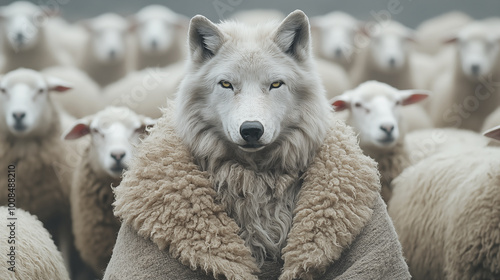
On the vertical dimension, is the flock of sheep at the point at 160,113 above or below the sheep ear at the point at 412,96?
below

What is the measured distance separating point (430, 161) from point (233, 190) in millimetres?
2214

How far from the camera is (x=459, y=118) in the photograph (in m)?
6.95

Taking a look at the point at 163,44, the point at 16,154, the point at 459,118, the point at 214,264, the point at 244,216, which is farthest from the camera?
the point at 163,44

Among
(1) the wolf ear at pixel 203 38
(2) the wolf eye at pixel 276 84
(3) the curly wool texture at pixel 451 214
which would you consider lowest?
(3) the curly wool texture at pixel 451 214

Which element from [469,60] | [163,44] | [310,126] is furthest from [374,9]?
[310,126]

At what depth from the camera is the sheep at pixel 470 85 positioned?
6.95 metres

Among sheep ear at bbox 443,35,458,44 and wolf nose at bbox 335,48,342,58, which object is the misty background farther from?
sheep ear at bbox 443,35,458,44

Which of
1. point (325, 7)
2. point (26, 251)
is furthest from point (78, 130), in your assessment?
point (325, 7)

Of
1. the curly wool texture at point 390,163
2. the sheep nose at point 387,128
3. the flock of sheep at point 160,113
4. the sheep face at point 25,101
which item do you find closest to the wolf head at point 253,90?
the flock of sheep at point 160,113

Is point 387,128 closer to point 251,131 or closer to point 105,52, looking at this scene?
point 251,131

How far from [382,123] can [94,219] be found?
7.07 feet

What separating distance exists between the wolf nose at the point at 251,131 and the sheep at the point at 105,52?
587 centimetres

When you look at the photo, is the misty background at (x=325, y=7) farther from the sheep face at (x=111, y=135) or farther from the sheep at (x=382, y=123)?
the sheep face at (x=111, y=135)

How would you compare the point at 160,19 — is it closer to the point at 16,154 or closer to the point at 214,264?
the point at 16,154
